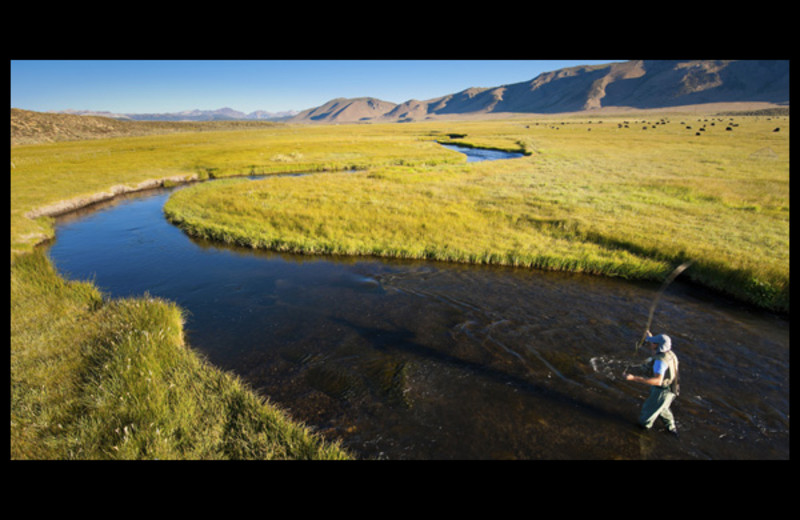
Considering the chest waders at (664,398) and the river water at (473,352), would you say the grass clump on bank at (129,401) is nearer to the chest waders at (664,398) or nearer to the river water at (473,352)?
the river water at (473,352)

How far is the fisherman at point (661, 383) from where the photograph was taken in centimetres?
651

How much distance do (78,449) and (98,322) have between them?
19.5 feet

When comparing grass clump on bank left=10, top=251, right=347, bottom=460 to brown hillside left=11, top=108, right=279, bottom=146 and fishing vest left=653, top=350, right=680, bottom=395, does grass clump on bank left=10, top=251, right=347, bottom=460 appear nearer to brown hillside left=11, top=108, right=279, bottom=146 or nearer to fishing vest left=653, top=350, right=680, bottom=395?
fishing vest left=653, top=350, right=680, bottom=395

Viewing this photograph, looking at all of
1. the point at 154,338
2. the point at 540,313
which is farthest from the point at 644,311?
the point at 154,338

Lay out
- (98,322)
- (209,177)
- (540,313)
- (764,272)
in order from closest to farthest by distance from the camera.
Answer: (98,322)
(540,313)
(764,272)
(209,177)

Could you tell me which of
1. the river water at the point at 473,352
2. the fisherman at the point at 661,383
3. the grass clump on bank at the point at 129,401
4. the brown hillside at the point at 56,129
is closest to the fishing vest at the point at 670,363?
the fisherman at the point at 661,383

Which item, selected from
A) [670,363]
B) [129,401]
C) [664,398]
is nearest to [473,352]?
[664,398]

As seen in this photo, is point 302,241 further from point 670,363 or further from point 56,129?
point 56,129

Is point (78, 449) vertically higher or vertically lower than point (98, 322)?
lower

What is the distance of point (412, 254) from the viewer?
62.5 feet
